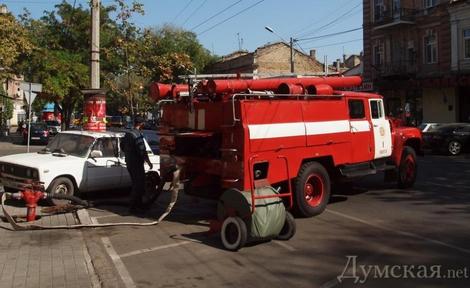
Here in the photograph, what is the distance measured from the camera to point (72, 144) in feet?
41.9

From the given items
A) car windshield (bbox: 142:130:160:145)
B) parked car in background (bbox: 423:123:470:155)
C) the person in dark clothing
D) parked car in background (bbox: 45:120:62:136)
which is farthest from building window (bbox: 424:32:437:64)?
the person in dark clothing

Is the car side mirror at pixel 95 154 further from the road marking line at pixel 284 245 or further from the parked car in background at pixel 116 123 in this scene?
the parked car in background at pixel 116 123

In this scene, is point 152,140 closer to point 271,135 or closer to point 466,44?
point 271,135

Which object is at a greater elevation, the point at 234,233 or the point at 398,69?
the point at 398,69

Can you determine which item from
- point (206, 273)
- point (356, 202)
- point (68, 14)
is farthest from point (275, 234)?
point (68, 14)

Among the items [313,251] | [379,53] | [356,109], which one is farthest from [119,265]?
[379,53]

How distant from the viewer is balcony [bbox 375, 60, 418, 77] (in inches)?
1528

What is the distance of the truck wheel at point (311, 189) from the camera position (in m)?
10.4

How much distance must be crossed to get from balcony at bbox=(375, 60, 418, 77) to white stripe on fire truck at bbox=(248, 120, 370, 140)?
93.3 feet

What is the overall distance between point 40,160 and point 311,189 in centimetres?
561

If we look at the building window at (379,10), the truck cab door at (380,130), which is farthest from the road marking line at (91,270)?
the building window at (379,10)

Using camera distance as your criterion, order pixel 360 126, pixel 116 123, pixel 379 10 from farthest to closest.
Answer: pixel 379 10 → pixel 116 123 → pixel 360 126

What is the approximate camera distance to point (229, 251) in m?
7.96

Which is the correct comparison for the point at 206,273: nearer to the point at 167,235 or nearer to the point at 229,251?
the point at 229,251
